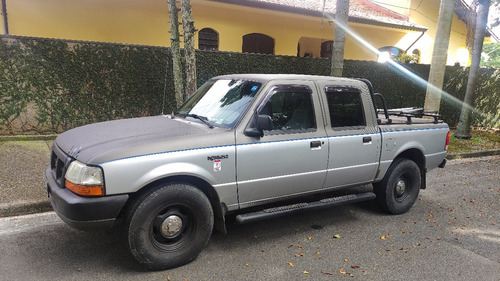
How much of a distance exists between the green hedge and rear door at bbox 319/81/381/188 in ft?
19.5

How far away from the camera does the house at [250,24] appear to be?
35.6ft

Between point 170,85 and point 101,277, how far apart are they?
712cm

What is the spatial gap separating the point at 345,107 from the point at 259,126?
59.0 inches

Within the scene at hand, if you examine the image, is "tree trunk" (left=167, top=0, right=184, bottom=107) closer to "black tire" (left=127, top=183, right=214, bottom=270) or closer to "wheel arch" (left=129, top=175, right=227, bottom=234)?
"wheel arch" (left=129, top=175, right=227, bottom=234)

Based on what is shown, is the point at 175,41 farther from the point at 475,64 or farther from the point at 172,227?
the point at 475,64

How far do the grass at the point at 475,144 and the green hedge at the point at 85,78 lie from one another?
562 centimetres

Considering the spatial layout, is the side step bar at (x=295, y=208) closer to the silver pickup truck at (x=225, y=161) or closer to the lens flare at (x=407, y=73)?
the silver pickup truck at (x=225, y=161)

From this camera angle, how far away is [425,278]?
3.54 metres

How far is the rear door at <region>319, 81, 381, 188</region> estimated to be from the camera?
4477 millimetres

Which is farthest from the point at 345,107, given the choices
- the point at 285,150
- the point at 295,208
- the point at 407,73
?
the point at 407,73

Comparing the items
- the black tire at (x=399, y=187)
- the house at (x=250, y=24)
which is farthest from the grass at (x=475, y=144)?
the house at (x=250, y=24)

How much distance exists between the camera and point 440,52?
10000 mm

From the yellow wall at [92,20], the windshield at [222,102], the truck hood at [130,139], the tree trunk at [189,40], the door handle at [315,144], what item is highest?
the yellow wall at [92,20]

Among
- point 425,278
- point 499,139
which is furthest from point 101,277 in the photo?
point 499,139
